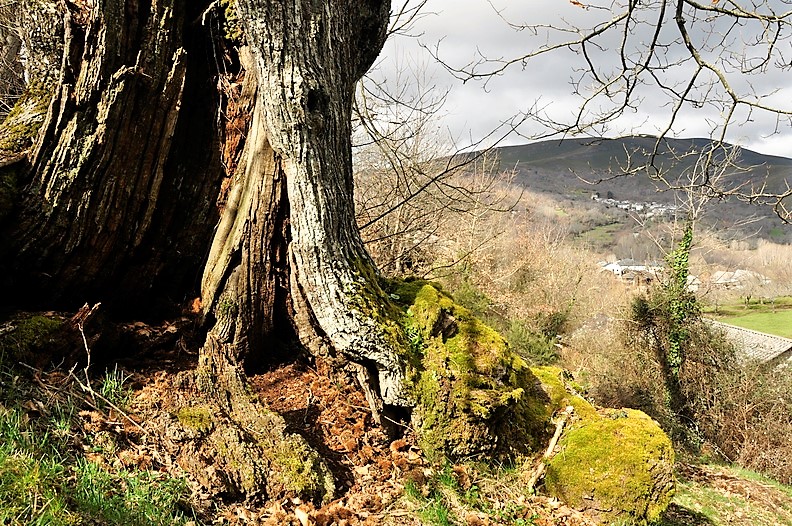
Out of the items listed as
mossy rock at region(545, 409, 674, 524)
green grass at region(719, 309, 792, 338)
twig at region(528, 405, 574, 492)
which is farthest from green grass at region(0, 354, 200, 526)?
green grass at region(719, 309, 792, 338)

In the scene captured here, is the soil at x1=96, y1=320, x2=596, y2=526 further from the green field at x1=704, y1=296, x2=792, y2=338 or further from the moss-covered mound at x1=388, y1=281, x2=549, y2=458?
the green field at x1=704, y1=296, x2=792, y2=338

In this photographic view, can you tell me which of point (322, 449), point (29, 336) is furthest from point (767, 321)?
point (29, 336)

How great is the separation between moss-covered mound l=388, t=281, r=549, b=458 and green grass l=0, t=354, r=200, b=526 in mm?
1579

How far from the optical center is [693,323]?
716 inches

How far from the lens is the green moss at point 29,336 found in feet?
10.1

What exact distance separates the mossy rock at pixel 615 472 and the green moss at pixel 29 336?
11.4 feet

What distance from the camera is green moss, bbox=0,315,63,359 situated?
3.09 metres

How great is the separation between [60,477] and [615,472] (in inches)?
134

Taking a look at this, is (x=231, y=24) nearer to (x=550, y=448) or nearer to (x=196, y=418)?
(x=196, y=418)

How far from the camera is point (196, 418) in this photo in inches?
124

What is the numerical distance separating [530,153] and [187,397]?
18992 cm

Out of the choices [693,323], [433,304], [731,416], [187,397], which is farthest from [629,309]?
[187,397]

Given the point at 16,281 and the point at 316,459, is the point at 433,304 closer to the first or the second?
the point at 316,459

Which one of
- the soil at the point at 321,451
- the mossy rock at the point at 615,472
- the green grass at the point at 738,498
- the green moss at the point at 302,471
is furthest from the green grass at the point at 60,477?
the green grass at the point at 738,498
